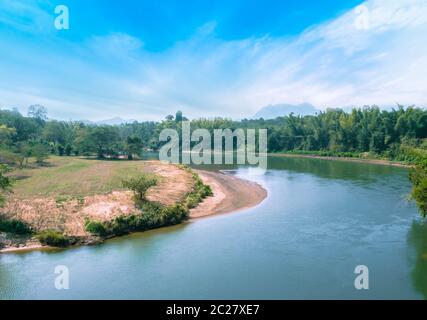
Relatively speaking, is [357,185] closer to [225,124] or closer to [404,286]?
[404,286]

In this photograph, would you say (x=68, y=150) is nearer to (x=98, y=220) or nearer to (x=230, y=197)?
(x=230, y=197)

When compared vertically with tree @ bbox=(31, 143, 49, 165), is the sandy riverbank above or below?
below

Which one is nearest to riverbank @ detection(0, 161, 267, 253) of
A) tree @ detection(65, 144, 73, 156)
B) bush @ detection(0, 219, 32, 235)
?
bush @ detection(0, 219, 32, 235)

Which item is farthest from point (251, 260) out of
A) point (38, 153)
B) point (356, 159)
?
point (356, 159)

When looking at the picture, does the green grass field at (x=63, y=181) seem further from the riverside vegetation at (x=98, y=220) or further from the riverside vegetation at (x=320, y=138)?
the riverside vegetation at (x=320, y=138)

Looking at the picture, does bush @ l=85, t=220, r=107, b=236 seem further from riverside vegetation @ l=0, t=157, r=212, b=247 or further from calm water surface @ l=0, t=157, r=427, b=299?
calm water surface @ l=0, t=157, r=427, b=299

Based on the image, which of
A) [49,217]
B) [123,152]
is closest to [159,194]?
[49,217]
